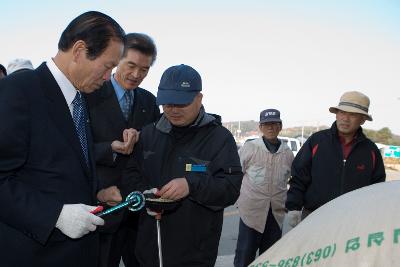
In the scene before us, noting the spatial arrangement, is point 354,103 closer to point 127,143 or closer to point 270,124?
point 270,124

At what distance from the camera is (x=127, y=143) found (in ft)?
9.17

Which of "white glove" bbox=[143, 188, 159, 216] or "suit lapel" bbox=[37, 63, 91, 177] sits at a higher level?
"suit lapel" bbox=[37, 63, 91, 177]

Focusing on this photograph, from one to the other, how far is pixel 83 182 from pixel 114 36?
0.63 m

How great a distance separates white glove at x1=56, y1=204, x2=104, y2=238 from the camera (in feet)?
5.94

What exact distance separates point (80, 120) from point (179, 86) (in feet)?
2.27

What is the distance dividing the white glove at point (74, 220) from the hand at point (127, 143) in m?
0.96

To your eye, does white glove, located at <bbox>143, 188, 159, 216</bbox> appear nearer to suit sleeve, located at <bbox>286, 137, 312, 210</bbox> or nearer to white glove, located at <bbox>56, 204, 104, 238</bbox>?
white glove, located at <bbox>56, 204, 104, 238</bbox>

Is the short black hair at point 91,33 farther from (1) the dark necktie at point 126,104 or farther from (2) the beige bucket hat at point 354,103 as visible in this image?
(2) the beige bucket hat at point 354,103

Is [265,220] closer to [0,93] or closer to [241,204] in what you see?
[241,204]

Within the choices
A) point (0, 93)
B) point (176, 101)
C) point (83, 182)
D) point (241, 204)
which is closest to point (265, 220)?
point (241, 204)

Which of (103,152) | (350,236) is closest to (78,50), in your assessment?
(103,152)

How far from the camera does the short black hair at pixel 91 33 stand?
1920 millimetres

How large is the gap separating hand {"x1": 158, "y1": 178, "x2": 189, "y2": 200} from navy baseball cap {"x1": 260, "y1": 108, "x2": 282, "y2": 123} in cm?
320

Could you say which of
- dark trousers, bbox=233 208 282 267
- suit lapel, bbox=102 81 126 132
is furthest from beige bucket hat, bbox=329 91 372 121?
suit lapel, bbox=102 81 126 132
